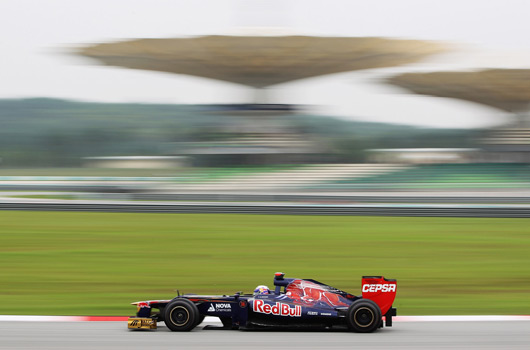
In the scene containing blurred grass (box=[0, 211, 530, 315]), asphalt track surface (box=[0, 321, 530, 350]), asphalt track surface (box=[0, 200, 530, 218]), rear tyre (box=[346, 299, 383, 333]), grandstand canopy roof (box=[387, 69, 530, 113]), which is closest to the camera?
asphalt track surface (box=[0, 321, 530, 350])

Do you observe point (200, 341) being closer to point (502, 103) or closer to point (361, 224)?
point (361, 224)

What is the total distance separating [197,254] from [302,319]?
26.0 ft

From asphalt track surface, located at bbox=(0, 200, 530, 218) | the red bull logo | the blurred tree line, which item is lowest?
the red bull logo

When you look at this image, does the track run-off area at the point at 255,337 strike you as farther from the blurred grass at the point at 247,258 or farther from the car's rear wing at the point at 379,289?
the blurred grass at the point at 247,258

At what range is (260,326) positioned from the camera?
6.05 m

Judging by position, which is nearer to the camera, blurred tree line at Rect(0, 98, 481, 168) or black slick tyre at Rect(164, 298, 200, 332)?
black slick tyre at Rect(164, 298, 200, 332)

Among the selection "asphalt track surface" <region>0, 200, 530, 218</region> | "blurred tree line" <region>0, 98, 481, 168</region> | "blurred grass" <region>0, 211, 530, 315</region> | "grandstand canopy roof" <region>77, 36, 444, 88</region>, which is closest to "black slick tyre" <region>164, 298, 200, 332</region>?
"blurred grass" <region>0, 211, 530, 315</region>

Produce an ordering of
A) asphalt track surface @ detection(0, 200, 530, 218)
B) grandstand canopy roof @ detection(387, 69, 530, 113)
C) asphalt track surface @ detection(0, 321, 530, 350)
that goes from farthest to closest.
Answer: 1. grandstand canopy roof @ detection(387, 69, 530, 113)
2. asphalt track surface @ detection(0, 200, 530, 218)
3. asphalt track surface @ detection(0, 321, 530, 350)

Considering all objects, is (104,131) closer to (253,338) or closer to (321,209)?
(321,209)

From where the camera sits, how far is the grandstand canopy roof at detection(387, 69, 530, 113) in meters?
46.0

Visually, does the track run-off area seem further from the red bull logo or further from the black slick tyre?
the red bull logo

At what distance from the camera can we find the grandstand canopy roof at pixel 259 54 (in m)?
39.9

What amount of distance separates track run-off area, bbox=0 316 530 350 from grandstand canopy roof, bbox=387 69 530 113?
41.3 meters

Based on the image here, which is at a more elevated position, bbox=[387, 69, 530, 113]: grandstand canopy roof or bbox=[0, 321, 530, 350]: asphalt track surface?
bbox=[387, 69, 530, 113]: grandstand canopy roof
